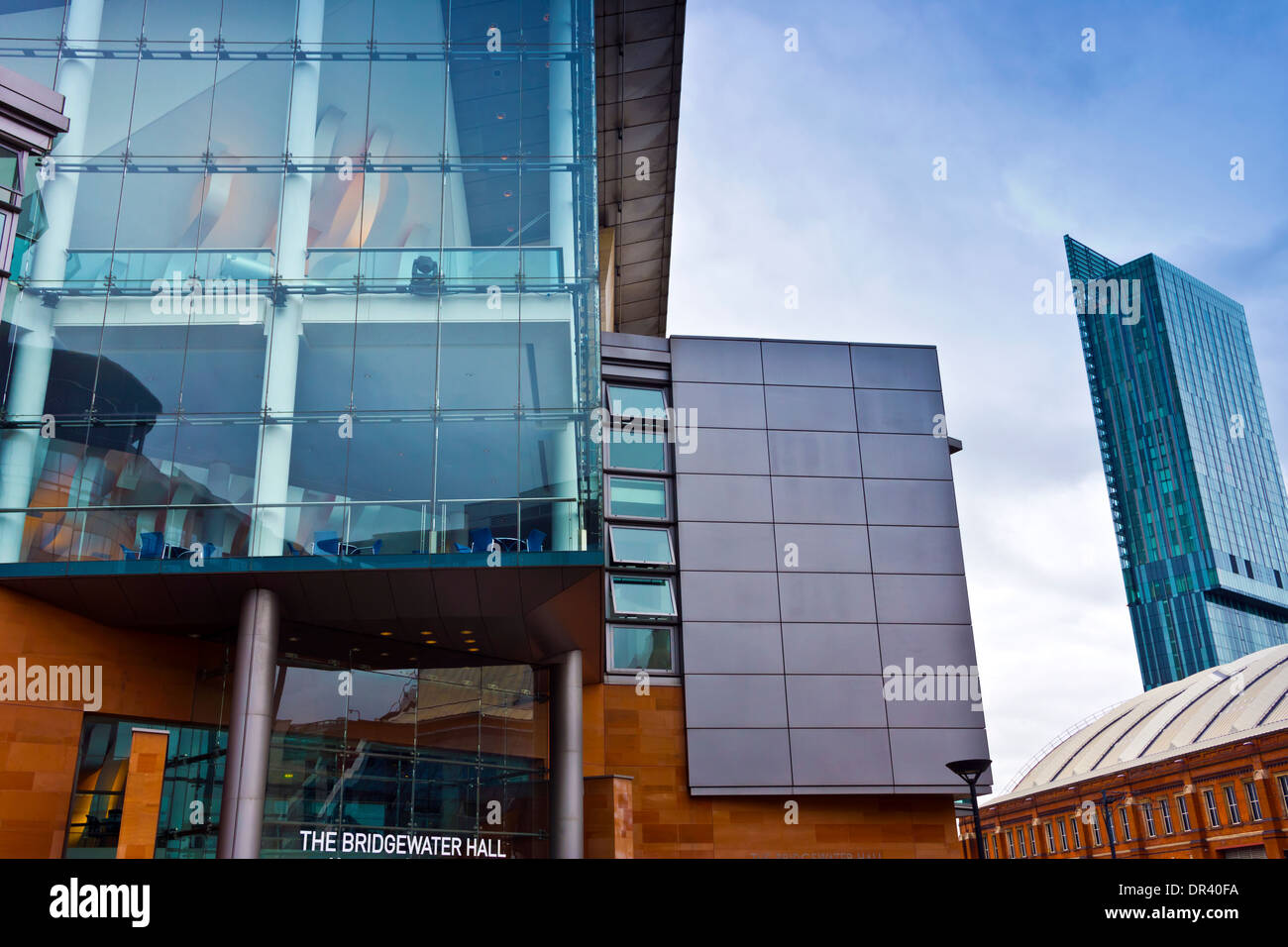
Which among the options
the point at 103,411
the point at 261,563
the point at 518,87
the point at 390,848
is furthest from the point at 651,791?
the point at 518,87

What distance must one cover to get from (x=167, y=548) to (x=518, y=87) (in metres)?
13.5

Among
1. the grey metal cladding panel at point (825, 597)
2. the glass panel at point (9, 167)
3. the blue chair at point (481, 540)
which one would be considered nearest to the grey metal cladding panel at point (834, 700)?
the grey metal cladding panel at point (825, 597)

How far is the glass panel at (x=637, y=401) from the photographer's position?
110 ft

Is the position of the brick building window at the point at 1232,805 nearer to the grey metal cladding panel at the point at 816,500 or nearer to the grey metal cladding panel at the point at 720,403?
the grey metal cladding panel at the point at 816,500

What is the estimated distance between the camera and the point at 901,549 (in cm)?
3288

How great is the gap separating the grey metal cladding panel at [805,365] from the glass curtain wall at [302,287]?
417 inches

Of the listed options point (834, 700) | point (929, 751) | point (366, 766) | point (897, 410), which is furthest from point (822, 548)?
point (366, 766)

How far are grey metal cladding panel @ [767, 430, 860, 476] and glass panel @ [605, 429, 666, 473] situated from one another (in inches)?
141

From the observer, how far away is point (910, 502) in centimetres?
3350

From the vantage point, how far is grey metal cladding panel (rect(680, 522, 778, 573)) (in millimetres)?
31875

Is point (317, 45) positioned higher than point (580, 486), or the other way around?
point (317, 45)

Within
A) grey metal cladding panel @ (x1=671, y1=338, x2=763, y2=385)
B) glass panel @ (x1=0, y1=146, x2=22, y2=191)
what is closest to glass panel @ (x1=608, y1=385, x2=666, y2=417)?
grey metal cladding panel @ (x1=671, y1=338, x2=763, y2=385)
